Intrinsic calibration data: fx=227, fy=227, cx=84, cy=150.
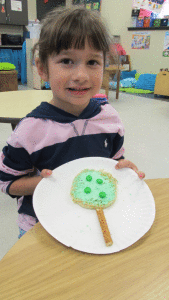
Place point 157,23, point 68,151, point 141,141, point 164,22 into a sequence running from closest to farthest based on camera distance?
point 68,151 < point 141,141 < point 164,22 < point 157,23

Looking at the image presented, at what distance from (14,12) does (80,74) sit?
608cm

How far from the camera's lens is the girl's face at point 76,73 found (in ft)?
2.06

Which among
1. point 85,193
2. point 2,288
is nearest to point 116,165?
point 85,193

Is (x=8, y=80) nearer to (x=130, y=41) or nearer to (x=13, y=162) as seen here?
(x=13, y=162)

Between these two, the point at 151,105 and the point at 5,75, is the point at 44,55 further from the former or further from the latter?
the point at 151,105

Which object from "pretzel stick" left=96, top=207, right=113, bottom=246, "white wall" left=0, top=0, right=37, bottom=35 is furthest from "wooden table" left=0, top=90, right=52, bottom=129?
"white wall" left=0, top=0, right=37, bottom=35

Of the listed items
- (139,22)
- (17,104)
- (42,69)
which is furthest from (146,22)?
(42,69)

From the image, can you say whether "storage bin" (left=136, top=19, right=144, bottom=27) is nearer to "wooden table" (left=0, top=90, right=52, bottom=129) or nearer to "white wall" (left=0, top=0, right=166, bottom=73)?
"white wall" (left=0, top=0, right=166, bottom=73)

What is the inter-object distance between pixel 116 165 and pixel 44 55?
407mm

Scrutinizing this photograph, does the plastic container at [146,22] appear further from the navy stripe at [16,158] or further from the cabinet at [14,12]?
the navy stripe at [16,158]

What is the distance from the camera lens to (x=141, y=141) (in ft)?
8.88

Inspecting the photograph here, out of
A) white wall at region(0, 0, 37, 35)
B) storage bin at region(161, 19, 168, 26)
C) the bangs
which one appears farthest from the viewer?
white wall at region(0, 0, 37, 35)

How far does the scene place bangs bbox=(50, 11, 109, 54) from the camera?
0.62m

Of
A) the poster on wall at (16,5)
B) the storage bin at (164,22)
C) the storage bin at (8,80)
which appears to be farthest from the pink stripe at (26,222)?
the poster on wall at (16,5)
